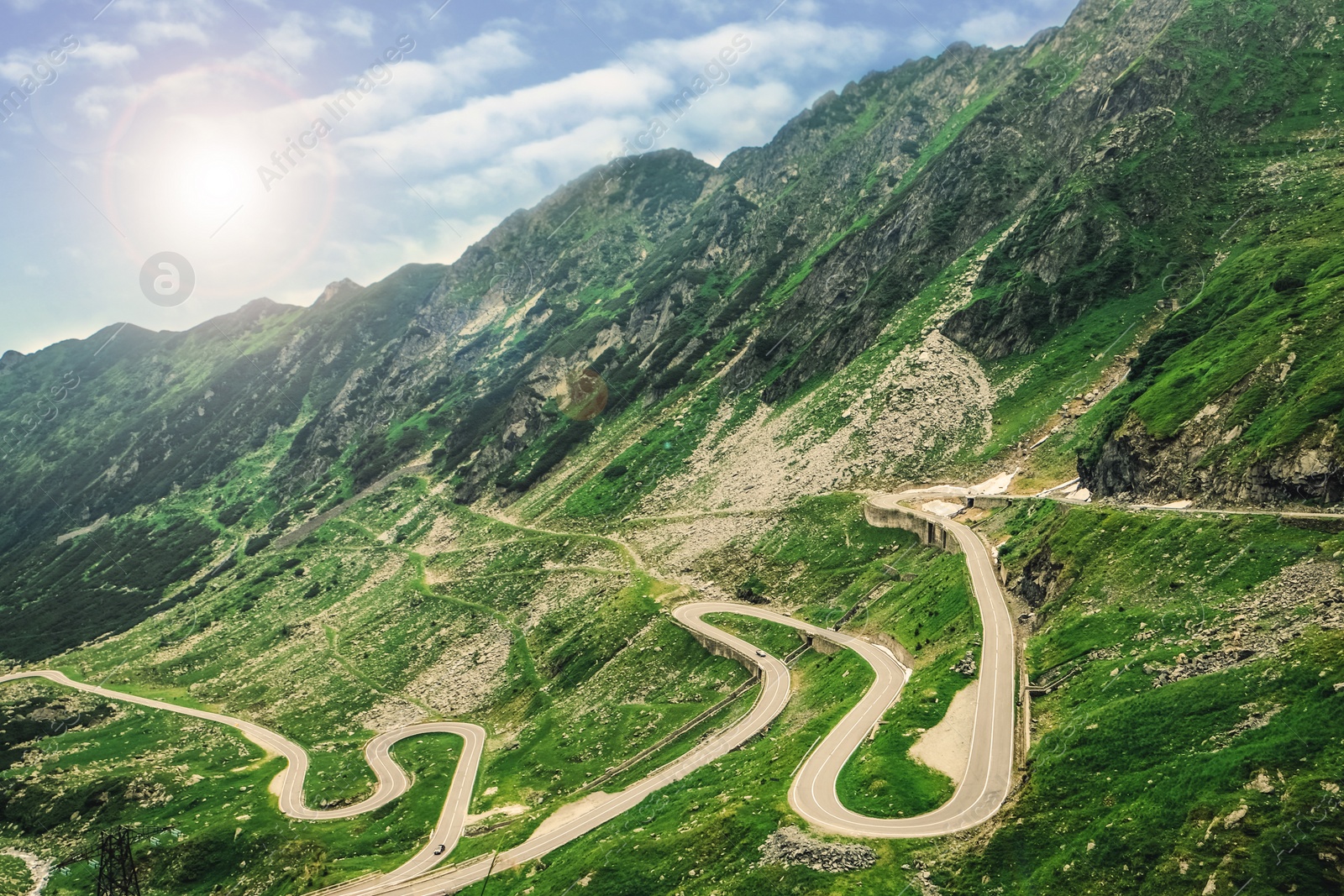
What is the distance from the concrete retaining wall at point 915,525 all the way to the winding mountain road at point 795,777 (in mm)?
1236

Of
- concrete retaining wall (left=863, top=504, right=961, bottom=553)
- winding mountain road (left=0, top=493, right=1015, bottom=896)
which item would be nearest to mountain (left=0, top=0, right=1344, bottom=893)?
winding mountain road (left=0, top=493, right=1015, bottom=896)

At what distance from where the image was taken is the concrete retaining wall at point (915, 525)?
3012 inches

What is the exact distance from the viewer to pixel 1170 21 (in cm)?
16025

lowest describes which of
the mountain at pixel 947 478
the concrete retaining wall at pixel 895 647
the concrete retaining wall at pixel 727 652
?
the concrete retaining wall at pixel 895 647

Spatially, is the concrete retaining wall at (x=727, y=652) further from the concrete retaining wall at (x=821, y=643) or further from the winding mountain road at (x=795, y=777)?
the concrete retaining wall at (x=821, y=643)

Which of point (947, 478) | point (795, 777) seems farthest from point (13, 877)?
point (947, 478)

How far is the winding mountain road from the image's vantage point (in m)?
35.7

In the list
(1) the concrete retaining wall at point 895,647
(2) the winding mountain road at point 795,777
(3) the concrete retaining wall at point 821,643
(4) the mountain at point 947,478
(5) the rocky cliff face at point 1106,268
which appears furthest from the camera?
(3) the concrete retaining wall at point 821,643

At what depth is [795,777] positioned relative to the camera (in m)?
42.3

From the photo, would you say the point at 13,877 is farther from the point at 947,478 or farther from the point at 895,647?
the point at 947,478

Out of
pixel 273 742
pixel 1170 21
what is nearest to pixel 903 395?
pixel 273 742

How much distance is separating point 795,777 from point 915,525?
49754mm

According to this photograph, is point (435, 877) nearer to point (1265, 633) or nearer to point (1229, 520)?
point (1265, 633)

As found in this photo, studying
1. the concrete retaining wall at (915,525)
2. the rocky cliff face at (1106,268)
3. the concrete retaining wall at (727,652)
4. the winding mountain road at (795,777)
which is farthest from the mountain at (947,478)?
the concrete retaining wall at (915,525)
